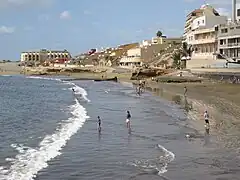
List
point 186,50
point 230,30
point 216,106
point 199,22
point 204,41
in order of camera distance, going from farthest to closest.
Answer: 1. point 199,22
2. point 186,50
3. point 204,41
4. point 230,30
5. point 216,106

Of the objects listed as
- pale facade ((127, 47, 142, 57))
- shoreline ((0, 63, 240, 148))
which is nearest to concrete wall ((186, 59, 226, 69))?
shoreline ((0, 63, 240, 148))

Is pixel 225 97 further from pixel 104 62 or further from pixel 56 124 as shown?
pixel 104 62

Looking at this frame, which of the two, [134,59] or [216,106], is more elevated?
[134,59]

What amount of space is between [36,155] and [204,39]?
6027cm

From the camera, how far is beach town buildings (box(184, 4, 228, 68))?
71.9m

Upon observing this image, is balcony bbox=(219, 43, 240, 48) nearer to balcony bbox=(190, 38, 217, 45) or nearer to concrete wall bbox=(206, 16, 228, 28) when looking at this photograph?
balcony bbox=(190, 38, 217, 45)

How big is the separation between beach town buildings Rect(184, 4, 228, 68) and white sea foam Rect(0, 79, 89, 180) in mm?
45407

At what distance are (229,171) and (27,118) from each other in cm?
2152

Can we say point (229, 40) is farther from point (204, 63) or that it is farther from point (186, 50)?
point (186, 50)

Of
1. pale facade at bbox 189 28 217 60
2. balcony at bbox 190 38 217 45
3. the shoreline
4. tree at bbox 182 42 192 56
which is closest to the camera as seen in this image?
the shoreline

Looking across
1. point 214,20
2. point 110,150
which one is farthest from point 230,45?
point 110,150

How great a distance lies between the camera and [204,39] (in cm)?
7606

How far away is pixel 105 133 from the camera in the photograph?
2591cm

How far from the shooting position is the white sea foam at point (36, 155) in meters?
16.4
